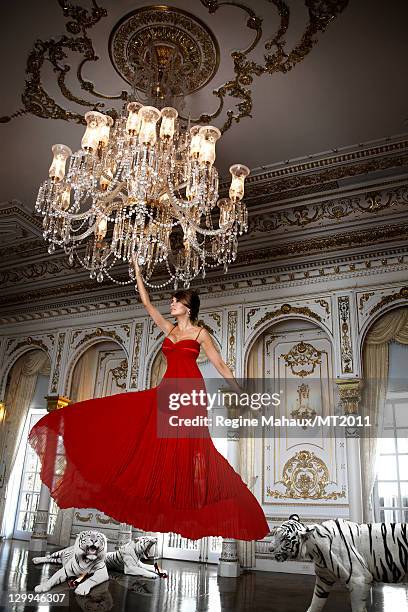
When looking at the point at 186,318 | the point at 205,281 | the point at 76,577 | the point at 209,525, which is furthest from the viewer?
the point at 205,281

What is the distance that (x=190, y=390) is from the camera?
3023 millimetres

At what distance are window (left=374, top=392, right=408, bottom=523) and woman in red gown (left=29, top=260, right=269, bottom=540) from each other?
364 centimetres

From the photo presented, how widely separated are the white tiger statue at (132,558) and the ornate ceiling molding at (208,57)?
14.2 feet

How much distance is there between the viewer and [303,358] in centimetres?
680

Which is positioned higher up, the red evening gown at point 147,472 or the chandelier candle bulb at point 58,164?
the chandelier candle bulb at point 58,164

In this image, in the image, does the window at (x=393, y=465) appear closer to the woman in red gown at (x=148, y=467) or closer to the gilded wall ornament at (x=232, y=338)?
the gilded wall ornament at (x=232, y=338)

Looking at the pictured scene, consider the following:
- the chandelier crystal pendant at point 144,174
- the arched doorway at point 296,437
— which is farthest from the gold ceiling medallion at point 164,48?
the arched doorway at point 296,437

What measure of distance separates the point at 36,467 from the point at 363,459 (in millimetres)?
5399

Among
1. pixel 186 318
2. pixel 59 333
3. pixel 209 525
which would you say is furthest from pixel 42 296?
pixel 209 525

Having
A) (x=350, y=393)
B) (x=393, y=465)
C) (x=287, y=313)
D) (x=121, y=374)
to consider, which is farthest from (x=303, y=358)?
(x=121, y=374)

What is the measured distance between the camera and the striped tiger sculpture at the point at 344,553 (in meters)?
3.20

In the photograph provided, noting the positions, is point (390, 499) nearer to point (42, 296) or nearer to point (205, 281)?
point (205, 281)

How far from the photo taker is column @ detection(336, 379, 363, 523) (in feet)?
18.4

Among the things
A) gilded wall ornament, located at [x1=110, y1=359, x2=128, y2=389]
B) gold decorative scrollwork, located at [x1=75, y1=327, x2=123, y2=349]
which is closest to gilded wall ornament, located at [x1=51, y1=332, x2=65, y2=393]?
gold decorative scrollwork, located at [x1=75, y1=327, x2=123, y2=349]
